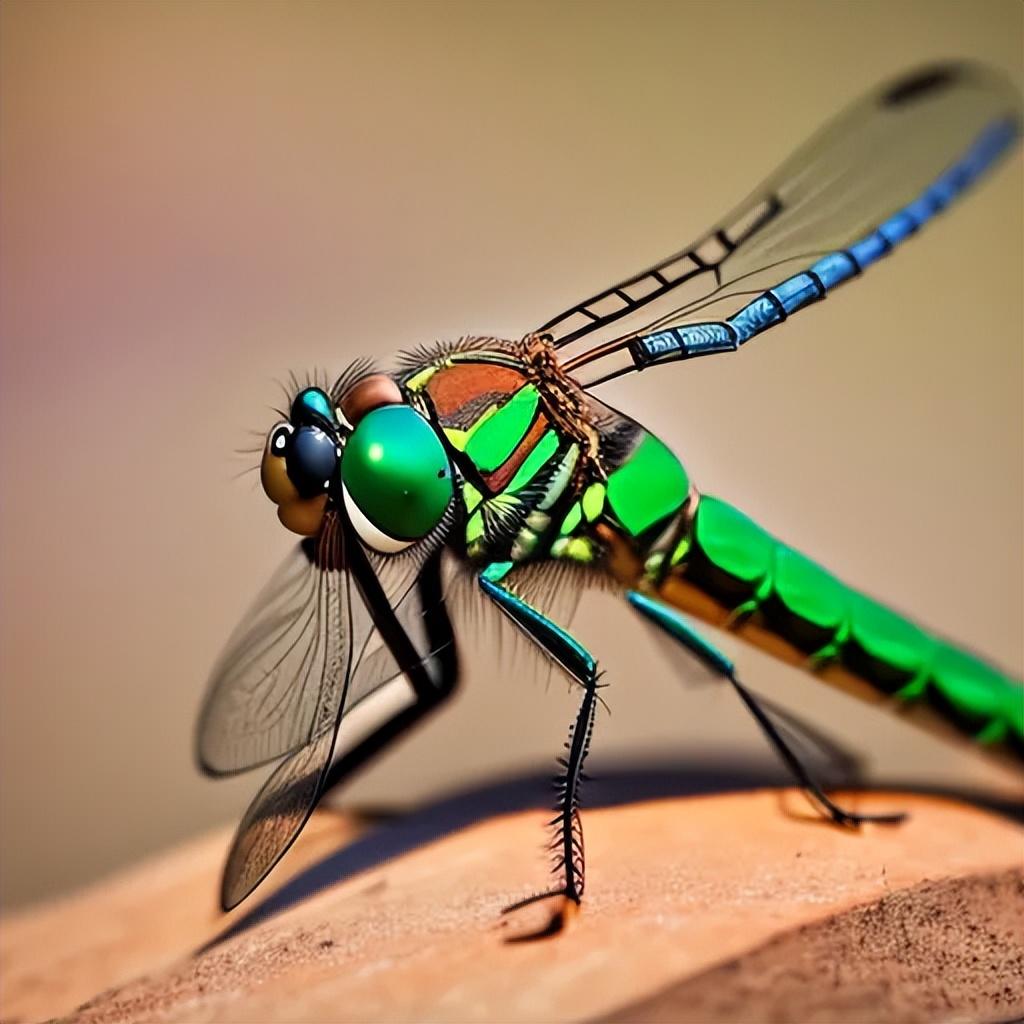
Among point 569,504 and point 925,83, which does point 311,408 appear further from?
point 925,83

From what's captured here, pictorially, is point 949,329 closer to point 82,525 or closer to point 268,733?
point 268,733

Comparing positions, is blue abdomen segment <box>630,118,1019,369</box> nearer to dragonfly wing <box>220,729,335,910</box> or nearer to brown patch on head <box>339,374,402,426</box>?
brown patch on head <box>339,374,402,426</box>

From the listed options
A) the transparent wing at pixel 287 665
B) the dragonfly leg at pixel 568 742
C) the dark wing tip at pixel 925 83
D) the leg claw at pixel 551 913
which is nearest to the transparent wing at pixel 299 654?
the transparent wing at pixel 287 665

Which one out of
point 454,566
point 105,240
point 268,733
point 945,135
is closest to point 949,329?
point 945,135

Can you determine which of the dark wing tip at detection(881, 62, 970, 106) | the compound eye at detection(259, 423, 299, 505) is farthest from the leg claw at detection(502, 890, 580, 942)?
the dark wing tip at detection(881, 62, 970, 106)

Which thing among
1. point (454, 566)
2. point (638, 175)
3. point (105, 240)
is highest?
point (105, 240)
